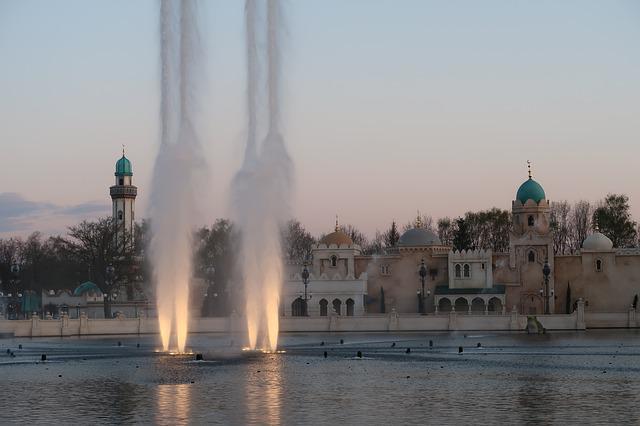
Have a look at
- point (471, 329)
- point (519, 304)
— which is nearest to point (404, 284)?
point (519, 304)

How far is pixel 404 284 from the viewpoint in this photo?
99250 mm

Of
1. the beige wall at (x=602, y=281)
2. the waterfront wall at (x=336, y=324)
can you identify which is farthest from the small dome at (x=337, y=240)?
the waterfront wall at (x=336, y=324)

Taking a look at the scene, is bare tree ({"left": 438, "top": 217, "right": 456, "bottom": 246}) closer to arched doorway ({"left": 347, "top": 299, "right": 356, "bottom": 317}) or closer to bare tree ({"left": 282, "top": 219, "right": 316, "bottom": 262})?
bare tree ({"left": 282, "top": 219, "right": 316, "bottom": 262})

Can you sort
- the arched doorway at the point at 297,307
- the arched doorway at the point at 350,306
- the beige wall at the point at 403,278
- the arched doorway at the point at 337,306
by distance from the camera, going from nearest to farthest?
the arched doorway at the point at 337,306 → the arched doorway at the point at 350,306 → the arched doorway at the point at 297,307 → the beige wall at the point at 403,278

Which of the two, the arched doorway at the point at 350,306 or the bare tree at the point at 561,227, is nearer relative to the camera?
the arched doorway at the point at 350,306

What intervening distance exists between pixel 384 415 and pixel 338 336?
141 feet

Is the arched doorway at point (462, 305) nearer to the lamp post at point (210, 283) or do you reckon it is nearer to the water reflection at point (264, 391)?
the lamp post at point (210, 283)

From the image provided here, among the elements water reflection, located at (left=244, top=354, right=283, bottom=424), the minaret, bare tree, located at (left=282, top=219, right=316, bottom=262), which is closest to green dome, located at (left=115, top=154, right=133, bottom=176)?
the minaret

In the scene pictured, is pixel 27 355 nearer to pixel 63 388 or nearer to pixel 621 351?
pixel 63 388

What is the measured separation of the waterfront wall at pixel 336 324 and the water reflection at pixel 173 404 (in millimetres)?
40883

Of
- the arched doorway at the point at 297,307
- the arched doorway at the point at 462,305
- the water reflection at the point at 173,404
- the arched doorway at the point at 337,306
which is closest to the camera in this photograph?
the water reflection at the point at 173,404

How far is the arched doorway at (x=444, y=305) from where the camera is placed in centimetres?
9706

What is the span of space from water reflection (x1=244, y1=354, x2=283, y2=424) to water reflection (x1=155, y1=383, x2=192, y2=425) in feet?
5.32

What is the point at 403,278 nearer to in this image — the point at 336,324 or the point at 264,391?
the point at 336,324
